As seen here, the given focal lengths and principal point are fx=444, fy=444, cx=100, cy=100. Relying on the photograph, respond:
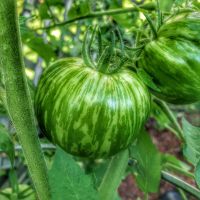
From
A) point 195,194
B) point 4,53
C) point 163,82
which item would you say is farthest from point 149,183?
point 4,53

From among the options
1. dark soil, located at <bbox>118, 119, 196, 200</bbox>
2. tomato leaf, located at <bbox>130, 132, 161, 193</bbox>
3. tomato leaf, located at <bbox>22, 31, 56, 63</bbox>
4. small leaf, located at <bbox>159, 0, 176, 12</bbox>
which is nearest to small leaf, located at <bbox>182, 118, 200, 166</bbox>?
tomato leaf, located at <bbox>130, 132, 161, 193</bbox>

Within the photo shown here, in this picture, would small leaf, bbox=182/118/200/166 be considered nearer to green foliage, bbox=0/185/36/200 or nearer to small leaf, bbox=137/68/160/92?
small leaf, bbox=137/68/160/92

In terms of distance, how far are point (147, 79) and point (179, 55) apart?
4cm

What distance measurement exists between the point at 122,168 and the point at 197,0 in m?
0.21

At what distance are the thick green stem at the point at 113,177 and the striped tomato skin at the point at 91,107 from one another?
0.04 m

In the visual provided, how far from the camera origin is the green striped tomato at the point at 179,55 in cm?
48

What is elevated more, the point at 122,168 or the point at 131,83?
the point at 131,83

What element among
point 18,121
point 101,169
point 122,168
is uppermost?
point 18,121

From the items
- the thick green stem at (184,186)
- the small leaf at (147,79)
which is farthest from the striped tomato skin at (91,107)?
the thick green stem at (184,186)

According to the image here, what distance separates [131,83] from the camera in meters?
0.47

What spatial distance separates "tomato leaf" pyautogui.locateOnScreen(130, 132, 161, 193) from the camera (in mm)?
575

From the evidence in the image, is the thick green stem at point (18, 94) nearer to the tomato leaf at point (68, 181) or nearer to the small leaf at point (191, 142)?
the tomato leaf at point (68, 181)

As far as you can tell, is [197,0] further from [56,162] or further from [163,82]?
[56,162]

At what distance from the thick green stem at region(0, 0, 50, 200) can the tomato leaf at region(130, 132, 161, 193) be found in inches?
6.7
